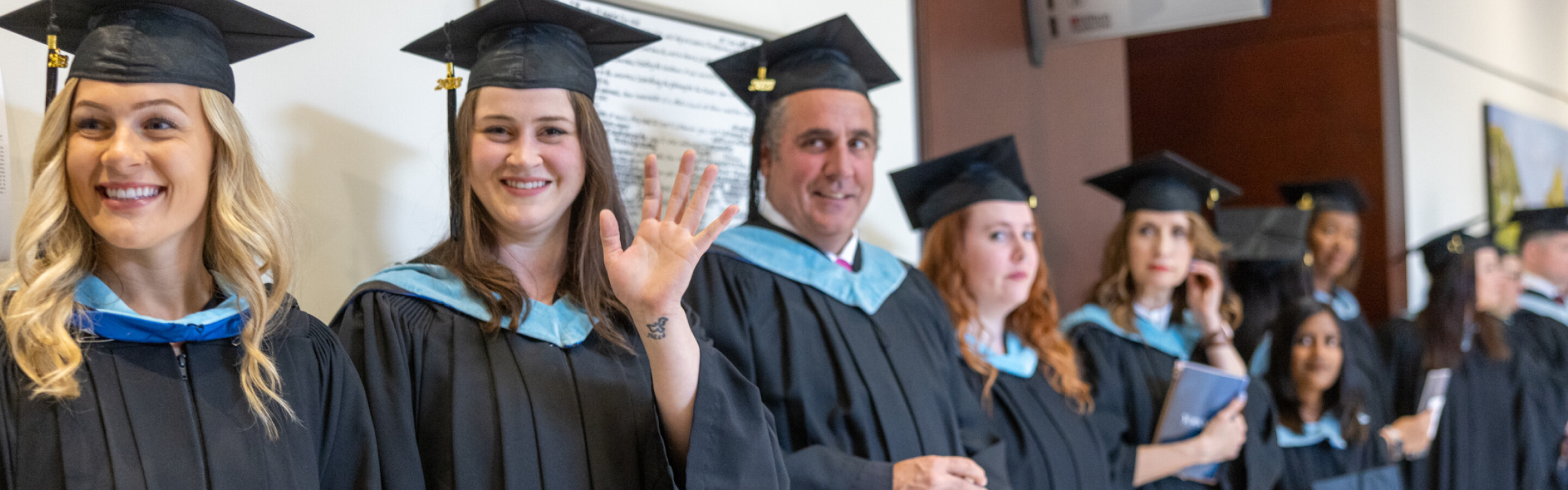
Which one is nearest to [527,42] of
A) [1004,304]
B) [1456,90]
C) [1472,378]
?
[1004,304]

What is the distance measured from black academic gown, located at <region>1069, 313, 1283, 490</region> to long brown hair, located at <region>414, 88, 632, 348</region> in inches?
83.2

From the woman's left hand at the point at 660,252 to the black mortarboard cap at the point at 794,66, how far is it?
3.38 feet

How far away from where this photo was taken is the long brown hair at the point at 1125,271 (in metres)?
4.35

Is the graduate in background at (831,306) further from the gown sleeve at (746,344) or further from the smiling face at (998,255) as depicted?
the smiling face at (998,255)

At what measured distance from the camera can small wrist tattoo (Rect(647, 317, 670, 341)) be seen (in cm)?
216

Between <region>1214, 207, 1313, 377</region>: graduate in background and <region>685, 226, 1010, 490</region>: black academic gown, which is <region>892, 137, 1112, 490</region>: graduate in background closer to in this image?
<region>685, 226, 1010, 490</region>: black academic gown

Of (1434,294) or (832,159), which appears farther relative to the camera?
(1434,294)

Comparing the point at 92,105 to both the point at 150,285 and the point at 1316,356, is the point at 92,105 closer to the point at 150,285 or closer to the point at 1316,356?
the point at 150,285

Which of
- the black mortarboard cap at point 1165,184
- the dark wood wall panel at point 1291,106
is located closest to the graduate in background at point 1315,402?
the black mortarboard cap at point 1165,184

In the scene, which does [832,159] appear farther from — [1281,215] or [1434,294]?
[1434,294]

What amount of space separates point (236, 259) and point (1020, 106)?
3.83m

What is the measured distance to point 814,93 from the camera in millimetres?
3166

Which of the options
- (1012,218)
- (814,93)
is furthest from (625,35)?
(1012,218)

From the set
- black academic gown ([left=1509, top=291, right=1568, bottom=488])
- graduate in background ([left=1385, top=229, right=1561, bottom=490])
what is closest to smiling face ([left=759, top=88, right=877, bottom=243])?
graduate in background ([left=1385, top=229, right=1561, bottom=490])
